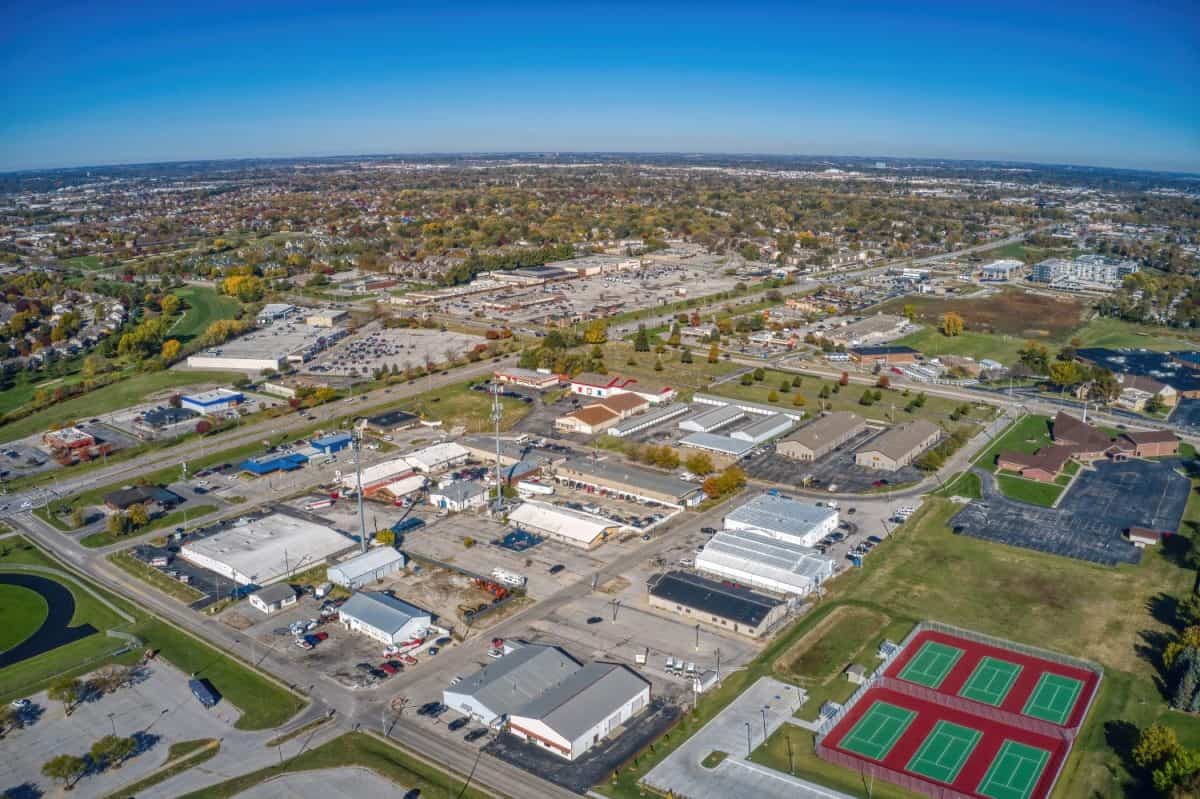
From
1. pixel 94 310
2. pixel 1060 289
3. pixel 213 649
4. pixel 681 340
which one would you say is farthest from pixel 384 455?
pixel 1060 289

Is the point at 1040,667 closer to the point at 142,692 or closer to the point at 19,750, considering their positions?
the point at 142,692

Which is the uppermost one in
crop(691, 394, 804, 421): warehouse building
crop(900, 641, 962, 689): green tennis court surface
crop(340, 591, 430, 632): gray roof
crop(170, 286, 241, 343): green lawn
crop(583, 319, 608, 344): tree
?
crop(583, 319, 608, 344): tree

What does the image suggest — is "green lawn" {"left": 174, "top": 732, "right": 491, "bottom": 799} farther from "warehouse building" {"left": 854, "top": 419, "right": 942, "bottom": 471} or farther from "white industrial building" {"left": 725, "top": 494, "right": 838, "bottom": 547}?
"warehouse building" {"left": 854, "top": 419, "right": 942, "bottom": 471}

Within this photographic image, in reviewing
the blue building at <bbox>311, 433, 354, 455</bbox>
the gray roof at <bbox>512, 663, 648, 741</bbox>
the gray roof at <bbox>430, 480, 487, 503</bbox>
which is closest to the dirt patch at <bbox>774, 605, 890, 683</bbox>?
the gray roof at <bbox>512, 663, 648, 741</bbox>

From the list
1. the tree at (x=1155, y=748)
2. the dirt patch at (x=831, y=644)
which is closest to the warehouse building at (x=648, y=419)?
the dirt patch at (x=831, y=644)

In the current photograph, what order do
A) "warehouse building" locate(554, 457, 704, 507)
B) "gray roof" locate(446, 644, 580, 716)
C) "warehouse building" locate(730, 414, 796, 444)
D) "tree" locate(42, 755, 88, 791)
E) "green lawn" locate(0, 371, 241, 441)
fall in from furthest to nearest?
"green lawn" locate(0, 371, 241, 441), "warehouse building" locate(730, 414, 796, 444), "warehouse building" locate(554, 457, 704, 507), "gray roof" locate(446, 644, 580, 716), "tree" locate(42, 755, 88, 791)

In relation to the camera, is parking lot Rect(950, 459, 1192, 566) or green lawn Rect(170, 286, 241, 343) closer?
parking lot Rect(950, 459, 1192, 566)
